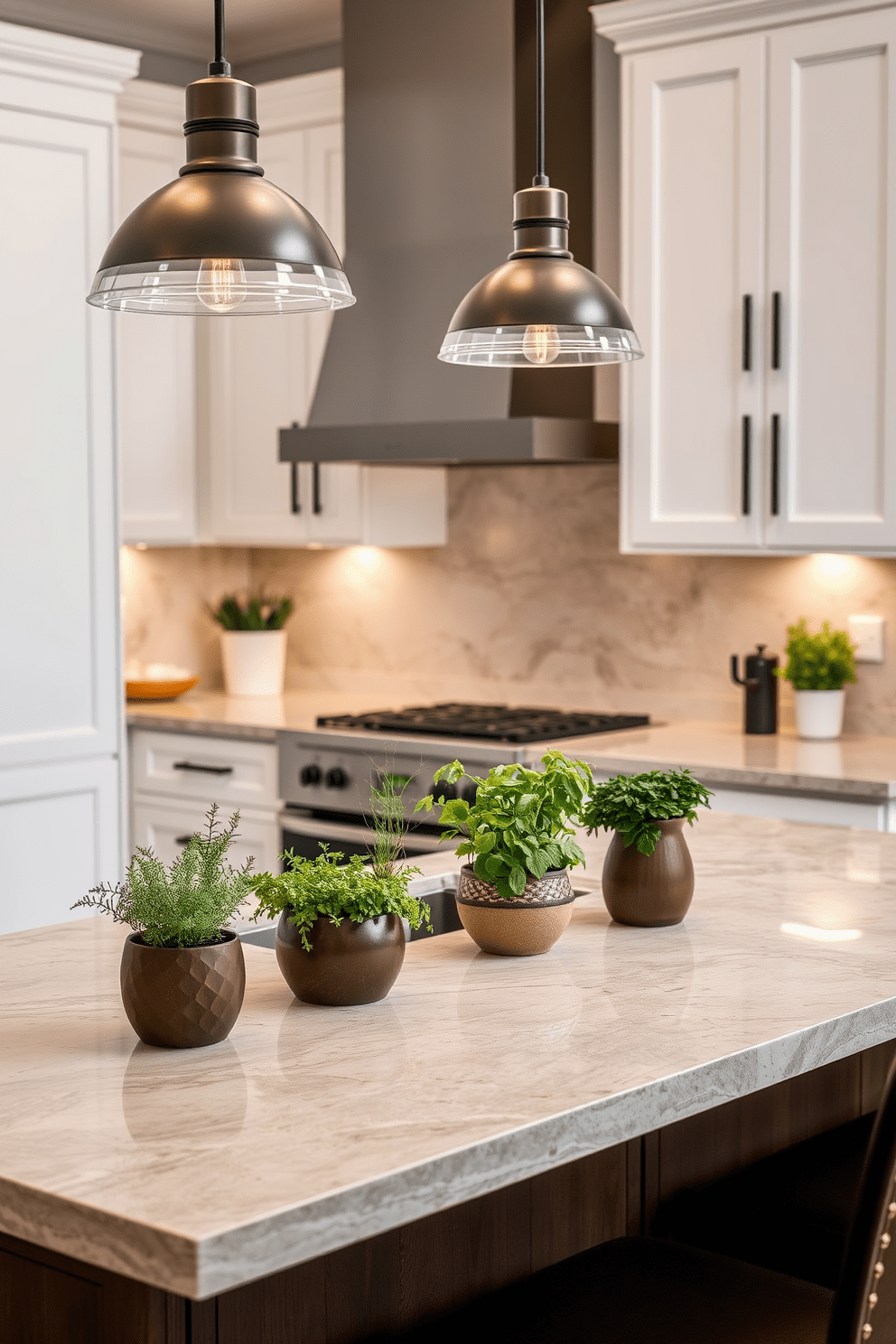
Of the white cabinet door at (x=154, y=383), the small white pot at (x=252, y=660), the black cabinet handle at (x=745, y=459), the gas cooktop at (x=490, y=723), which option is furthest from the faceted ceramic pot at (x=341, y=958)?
the small white pot at (x=252, y=660)

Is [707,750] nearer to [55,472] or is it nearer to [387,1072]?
[55,472]

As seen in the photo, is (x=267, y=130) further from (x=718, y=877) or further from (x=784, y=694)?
(x=718, y=877)

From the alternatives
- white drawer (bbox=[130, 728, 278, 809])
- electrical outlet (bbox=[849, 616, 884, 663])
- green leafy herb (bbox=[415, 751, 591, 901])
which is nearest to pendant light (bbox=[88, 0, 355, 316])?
green leafy herb (bbox=[415, 751, 591, 901])

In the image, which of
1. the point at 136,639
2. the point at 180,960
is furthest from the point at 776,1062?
the point at 136,639

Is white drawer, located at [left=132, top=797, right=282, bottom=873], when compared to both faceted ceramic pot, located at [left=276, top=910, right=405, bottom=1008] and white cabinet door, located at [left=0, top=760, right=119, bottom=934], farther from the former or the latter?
faceted ceramic pot, located at [left=276, top=910, right=405, bottom=1008]

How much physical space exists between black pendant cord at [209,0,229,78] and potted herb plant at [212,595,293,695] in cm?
325

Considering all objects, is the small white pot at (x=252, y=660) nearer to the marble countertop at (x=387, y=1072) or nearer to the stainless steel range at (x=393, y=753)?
the stainless steel range at (x=393, y=753)

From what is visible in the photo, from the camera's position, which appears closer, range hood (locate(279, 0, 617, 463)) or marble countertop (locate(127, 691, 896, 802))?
marble countertop (locate(127, 691, 896, 802))

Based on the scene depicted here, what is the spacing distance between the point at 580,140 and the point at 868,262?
911mm

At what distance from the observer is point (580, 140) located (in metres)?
4.07

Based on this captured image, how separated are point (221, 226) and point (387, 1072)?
2.95ft

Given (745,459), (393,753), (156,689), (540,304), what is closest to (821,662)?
(745,459)

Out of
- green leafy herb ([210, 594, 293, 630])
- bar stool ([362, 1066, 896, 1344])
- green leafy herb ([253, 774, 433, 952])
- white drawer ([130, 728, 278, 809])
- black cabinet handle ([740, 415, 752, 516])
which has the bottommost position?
bar stool ([362, 1066, 896, 1344])

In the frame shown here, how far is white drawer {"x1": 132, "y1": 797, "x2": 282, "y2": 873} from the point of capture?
14.1 feet
